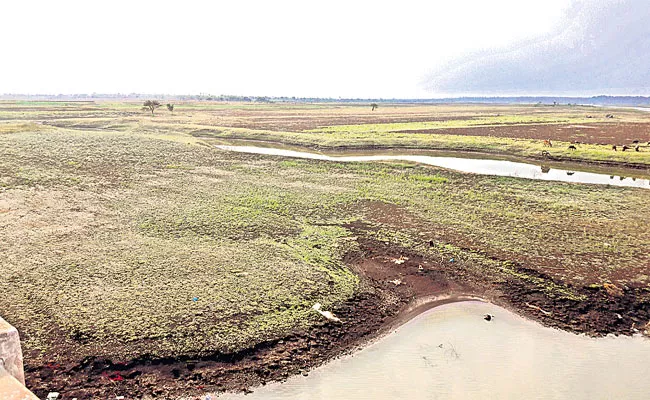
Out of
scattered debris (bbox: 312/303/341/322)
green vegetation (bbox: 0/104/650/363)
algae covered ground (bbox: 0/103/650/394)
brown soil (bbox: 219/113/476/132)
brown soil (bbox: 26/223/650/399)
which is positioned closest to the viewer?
brown soil (bbox: 26/223/650/399)

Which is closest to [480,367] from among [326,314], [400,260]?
[326,314]

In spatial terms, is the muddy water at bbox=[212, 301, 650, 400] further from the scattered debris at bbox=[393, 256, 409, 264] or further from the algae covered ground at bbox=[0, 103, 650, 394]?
the scattered debris at bbox=[393, 256, 409, 264]

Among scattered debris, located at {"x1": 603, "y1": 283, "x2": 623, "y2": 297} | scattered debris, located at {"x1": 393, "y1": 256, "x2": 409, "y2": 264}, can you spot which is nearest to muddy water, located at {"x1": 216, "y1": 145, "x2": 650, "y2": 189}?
scattered debris, located at {"x1": 603, "y1": 283, "x2": 623, "y2": 297}

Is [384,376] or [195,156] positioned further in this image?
[195,156]

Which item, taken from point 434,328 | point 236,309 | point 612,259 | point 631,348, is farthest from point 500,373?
point 612,259

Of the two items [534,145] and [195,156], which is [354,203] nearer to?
[195,156]

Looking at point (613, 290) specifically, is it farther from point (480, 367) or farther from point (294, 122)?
point (294, 122)

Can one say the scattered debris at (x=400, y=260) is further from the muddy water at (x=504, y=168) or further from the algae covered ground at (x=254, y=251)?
the muddy water at (x=504, y=168)
